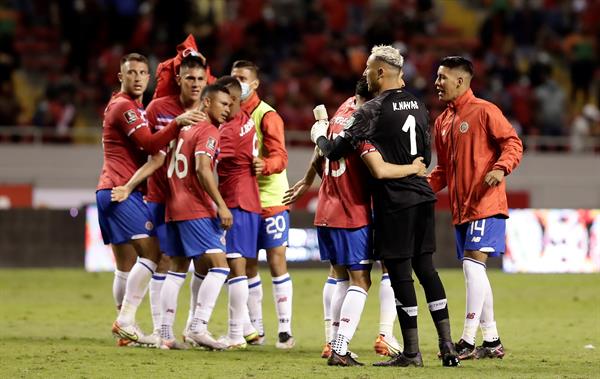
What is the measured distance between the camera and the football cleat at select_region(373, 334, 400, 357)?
10172 millimetres

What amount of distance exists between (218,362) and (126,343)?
151 centimetres

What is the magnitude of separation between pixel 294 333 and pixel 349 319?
122 inches

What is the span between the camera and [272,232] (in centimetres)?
1134

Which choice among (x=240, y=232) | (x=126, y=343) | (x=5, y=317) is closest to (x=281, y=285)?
(x=240, y=232)

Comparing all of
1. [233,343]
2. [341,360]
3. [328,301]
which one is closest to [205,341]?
[233,343]

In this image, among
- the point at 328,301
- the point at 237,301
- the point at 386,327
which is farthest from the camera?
the point at 237,301

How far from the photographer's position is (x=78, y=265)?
1962 cm

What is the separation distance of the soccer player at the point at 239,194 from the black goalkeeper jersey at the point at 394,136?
182 cm

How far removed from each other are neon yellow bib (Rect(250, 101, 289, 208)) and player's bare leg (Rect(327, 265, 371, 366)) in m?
2.08

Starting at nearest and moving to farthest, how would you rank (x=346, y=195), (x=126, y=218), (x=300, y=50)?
(x=346, y=195)
(x=126, y=218)
(x=300, y=50)

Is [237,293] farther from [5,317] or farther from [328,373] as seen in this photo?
[5,317]

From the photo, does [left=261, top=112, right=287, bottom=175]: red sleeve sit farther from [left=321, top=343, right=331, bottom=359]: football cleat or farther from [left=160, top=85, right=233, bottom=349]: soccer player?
[left=321, top=343, right=331, bottom=359]: football cleat

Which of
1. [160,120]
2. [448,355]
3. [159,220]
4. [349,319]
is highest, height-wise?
[160,120]

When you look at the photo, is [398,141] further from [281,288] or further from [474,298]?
[281,288]
